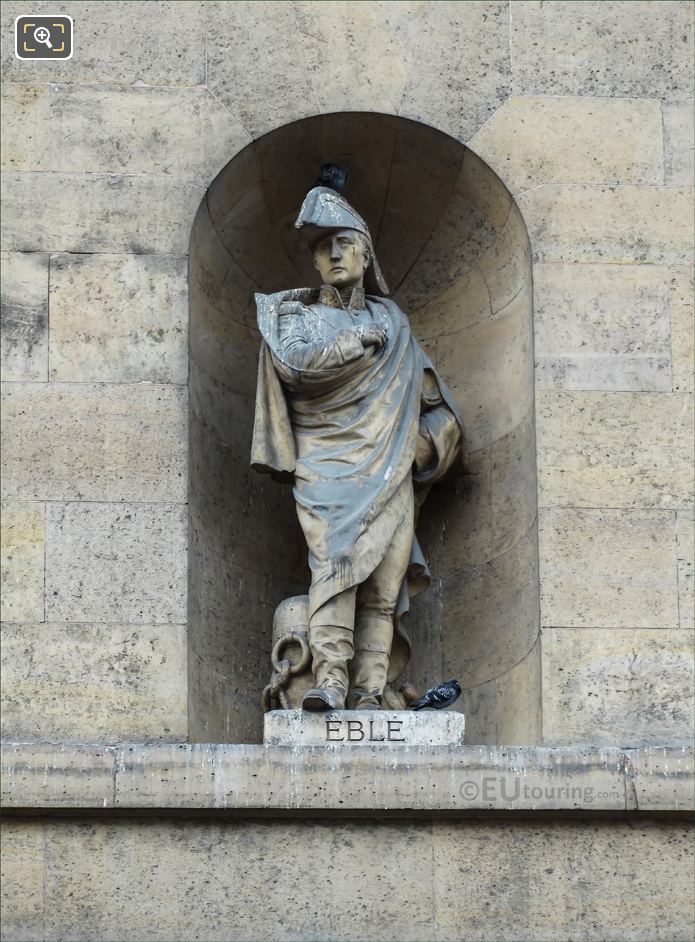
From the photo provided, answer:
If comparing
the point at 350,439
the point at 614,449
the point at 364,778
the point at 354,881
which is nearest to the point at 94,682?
the point at 364,778

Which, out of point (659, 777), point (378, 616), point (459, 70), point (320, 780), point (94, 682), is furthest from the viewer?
point (459, 70)

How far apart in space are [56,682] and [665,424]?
3.21 metres

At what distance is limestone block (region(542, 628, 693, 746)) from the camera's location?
1457 cm

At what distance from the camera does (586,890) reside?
45.5 feet

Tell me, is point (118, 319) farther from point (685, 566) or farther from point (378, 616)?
point (685, 566)

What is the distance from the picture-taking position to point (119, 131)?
1553 cm

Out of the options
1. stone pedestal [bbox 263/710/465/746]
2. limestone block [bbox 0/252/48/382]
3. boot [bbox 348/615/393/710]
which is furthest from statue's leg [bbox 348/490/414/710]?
limestone block [bbox 0/252/48/382]

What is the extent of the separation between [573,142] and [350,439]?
6.57ft

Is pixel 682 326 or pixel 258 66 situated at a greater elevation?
pixel 258 66

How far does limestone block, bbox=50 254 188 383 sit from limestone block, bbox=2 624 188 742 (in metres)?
1.29

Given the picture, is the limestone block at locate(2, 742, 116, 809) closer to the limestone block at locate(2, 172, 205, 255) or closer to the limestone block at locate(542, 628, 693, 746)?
the limestone block at locate(542, 628, 693, 746)

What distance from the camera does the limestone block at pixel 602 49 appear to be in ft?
51.8

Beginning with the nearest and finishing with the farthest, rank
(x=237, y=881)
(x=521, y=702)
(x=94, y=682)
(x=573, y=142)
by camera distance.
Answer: (x=237, y=881) → (x=94, y=682) → (x=521, y=702) → (x=573, y=142)

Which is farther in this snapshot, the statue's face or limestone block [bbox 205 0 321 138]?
limestone block [bbox 205 0 321 138]
